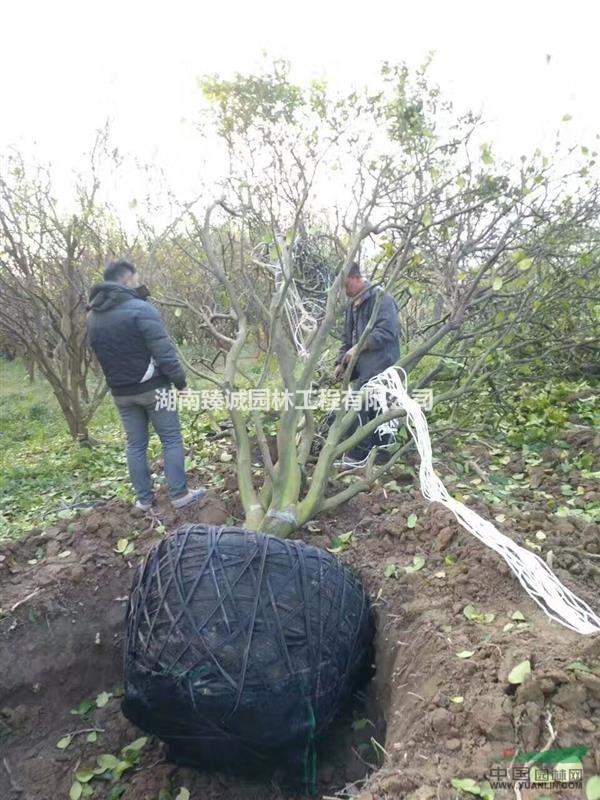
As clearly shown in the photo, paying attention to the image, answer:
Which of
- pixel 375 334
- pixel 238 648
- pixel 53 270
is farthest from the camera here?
pixel 53 270

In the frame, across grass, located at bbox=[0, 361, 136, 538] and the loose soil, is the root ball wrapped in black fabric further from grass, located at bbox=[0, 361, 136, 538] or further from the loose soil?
grass, located at bbox=[0, 361, 136, 538]

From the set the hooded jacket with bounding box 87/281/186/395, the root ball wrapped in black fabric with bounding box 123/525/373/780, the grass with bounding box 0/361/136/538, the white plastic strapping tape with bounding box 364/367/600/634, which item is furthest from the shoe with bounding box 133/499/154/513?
the white plastic strapping tape with bounding box 364/367/600/634

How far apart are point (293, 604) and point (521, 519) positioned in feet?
4.46

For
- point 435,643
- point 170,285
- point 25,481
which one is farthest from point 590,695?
point 170,285

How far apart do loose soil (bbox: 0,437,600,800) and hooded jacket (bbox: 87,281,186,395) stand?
0.84 m

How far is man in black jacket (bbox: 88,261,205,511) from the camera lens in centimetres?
376

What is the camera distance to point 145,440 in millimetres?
4074

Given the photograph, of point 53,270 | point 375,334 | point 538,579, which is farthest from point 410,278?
point 53,270

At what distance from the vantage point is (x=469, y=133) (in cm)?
396

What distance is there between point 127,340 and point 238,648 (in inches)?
84.8

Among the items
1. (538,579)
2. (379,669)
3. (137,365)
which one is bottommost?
(379,669)

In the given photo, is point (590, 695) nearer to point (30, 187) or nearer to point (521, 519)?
point (521, 519)

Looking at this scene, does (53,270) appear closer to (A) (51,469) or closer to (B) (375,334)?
(A) (51,469)

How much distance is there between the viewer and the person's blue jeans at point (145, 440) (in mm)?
3938
